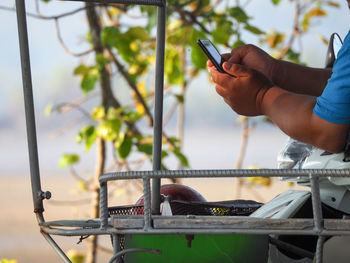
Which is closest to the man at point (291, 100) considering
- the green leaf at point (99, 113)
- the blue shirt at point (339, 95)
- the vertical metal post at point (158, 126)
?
the blue shirt at point (339, 95)

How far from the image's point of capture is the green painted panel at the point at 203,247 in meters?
1.06

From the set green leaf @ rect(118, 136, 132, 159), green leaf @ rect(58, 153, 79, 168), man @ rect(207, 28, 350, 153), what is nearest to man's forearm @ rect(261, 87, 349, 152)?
man @ rect(207, 28, 350, 153)

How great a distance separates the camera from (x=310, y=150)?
49.9 inches

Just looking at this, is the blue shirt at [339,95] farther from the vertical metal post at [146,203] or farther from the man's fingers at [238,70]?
the vertical metal post at [146,203]

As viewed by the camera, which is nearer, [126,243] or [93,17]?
[126,243]

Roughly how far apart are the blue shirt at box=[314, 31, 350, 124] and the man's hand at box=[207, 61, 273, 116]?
5.8 inches

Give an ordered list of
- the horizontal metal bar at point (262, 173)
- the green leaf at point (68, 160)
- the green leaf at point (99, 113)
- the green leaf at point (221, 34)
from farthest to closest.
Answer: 1. the green leaf at point (68, 160)
2. the green leaf at point (99, 113)
3. the green leaf at point (221, 34)
4. the horizontal metal bar at point (262, 173)

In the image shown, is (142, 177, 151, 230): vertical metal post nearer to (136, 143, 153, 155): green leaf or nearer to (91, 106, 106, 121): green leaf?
(136, 143, 153, 155): green leaf

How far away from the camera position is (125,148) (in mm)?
3021

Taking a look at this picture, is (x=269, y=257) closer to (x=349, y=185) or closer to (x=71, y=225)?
(x=349, y=185)

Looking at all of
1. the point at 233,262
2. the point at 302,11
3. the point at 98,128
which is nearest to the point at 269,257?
the point at 233,262

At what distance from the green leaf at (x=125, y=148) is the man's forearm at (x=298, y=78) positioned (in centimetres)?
166

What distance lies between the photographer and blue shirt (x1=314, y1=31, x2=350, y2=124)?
103cm

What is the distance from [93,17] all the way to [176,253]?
2.21 m
